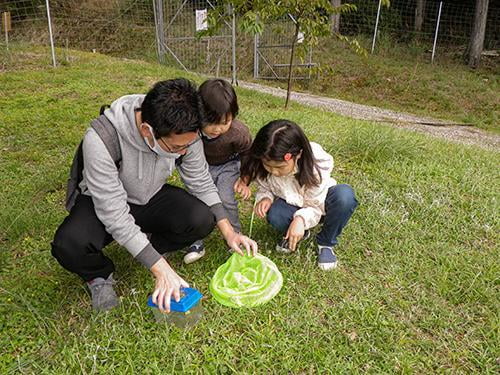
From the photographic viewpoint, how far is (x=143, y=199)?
2.08 meters

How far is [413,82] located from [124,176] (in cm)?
993

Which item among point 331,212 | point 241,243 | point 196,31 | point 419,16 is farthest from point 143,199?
point 419,16

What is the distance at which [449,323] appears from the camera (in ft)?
6.16

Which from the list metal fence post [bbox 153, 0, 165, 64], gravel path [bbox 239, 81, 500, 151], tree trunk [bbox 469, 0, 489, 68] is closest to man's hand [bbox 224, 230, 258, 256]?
gravel path [bbox 239, 81, 500, 151]

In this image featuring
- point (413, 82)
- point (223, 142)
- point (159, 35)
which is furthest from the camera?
point (159, 35)

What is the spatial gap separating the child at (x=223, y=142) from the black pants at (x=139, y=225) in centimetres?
18

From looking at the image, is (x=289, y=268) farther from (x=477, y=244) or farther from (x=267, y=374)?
(x=477, y=244)

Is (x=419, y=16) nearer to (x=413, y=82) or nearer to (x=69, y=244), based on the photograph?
(x=413, y=82)

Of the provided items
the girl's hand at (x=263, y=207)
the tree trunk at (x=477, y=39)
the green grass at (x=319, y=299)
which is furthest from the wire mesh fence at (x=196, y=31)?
the girl's hand at (x=263, y=207)

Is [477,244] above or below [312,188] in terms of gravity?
below

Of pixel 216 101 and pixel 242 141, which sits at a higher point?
pixel 216 101

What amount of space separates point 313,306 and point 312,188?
574mm

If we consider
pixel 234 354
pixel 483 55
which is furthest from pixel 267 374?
pixel 483 55

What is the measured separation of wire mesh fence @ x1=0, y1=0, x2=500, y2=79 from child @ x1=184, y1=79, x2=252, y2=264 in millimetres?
7628
